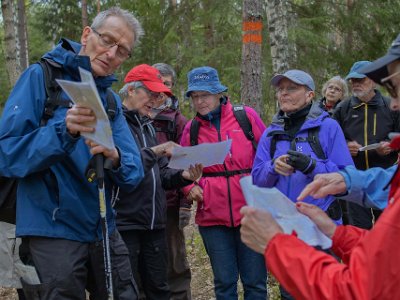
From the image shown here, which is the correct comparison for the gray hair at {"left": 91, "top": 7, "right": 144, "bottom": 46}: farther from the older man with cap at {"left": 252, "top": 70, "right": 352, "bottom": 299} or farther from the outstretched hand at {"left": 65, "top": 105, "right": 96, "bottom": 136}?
the older man with cap at {"left": 252, "top": 70, "right": 352, "bottom": 299}

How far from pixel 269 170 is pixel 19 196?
2028mm

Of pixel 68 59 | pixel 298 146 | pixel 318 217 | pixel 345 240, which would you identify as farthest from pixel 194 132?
pixel 345 240

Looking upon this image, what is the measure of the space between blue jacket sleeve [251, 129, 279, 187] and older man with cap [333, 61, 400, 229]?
205 centimetres

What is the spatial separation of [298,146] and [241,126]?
67 centimetres

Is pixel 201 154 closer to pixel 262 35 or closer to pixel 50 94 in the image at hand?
pixel 50 94

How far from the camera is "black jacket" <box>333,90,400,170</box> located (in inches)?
221

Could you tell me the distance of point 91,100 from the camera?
7.05ft

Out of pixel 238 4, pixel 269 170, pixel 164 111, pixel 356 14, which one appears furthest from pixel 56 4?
pixel 269 170

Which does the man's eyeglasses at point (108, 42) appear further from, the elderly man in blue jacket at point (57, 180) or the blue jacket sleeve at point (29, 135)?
the blue jacket sleeve at point (29, 135)

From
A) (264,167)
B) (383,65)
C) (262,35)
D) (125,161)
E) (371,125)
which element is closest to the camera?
(383,65)

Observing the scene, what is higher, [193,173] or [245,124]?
[245,124]

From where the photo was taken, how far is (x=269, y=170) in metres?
3.77

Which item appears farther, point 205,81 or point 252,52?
point 252,52

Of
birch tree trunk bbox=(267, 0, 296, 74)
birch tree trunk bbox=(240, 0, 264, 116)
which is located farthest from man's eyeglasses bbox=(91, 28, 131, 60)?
birch tree trunk bbox=(267, 0, 296, 74)
